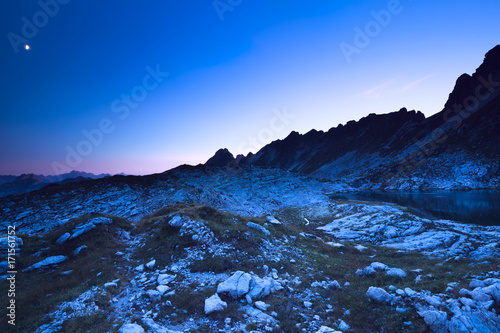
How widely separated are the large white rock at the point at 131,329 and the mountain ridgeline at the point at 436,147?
2983 inches

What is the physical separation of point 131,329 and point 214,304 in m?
3.28

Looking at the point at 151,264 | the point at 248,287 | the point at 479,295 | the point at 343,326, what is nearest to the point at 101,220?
the point at 151,264

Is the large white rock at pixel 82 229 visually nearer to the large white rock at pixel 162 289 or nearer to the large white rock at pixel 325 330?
the large white rock at pixel 162 289

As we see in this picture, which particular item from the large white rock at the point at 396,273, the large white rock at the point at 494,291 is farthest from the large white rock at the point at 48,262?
the large white rock at the point at 494,291

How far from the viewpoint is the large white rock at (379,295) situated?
963cm

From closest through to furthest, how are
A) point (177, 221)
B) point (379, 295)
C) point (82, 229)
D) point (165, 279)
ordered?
point (379, 295) → point (165, 279) → point (82, 229) → point (177, 221)

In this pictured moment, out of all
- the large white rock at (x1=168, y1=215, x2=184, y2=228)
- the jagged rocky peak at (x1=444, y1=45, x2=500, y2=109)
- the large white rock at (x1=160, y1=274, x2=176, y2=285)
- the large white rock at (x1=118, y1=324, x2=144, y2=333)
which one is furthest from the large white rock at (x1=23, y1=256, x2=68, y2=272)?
the jagged rocky peak at (x1=444, y1=45, x2=500, y2=109)

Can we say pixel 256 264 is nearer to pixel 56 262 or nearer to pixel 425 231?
pixel 56 262

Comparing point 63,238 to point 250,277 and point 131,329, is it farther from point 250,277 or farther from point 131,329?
point 250,277

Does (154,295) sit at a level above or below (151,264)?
below

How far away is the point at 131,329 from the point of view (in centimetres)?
802

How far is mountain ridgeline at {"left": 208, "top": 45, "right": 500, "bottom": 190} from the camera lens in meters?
74.4

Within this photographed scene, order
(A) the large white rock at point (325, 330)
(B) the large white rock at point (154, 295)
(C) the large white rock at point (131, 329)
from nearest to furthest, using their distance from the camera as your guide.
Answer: (C) the large white rock at point (131, 329) → (A) the large white rock at point (325, 330) → (B) the large white rock at point (154, 295)

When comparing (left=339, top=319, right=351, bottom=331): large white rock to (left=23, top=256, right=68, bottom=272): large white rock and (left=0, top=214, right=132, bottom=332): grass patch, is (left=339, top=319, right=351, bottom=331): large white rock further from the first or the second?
(left=23, top=256, right=68, bottom=272): large white rock
